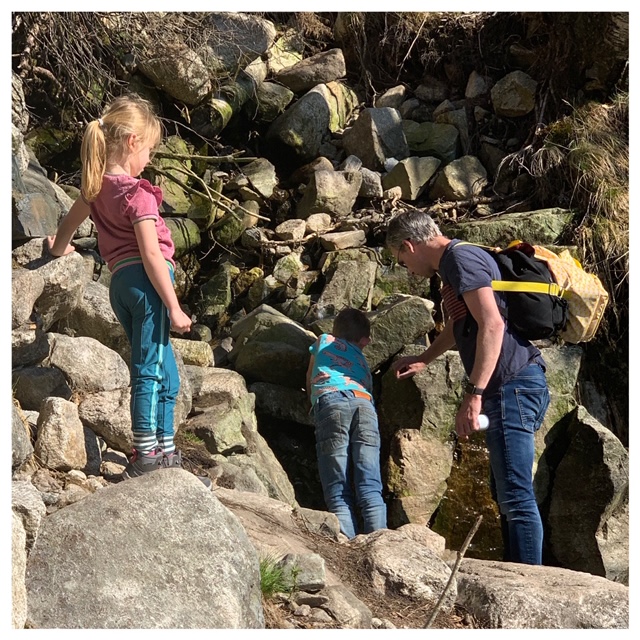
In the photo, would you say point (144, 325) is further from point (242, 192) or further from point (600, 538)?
point (242, 192)

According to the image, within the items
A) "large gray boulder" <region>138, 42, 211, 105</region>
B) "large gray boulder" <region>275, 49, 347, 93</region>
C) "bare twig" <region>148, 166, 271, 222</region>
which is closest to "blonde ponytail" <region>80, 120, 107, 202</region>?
"bare twig" <region>148, 166, 271, 222</region>

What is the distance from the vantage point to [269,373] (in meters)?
6.96

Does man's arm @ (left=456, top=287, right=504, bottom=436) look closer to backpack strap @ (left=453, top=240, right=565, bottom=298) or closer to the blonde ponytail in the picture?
backpack strap @ (left=453, top=240, right=565, bottom=298)

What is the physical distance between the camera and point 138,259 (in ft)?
12.7

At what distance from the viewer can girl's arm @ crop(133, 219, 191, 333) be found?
3.72 meters

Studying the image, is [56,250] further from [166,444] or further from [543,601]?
[543,601]

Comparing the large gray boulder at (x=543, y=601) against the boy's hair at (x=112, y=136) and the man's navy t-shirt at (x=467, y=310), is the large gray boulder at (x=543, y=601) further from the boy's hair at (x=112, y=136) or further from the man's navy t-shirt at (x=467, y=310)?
the boy's hair at (x=112, y=136)

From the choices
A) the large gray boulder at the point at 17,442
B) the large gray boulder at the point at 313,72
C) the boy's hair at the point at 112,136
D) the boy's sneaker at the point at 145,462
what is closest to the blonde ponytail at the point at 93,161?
the boy's hair at the point at 112,136

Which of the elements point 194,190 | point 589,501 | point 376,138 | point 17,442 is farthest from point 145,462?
point 376,138

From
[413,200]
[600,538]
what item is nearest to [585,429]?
[600,538]

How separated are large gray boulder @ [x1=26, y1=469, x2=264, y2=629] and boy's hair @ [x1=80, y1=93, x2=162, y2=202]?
1466 millimetres

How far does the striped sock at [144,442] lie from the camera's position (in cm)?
378

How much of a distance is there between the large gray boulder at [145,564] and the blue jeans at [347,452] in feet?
7.58

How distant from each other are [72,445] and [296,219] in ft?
16.1
